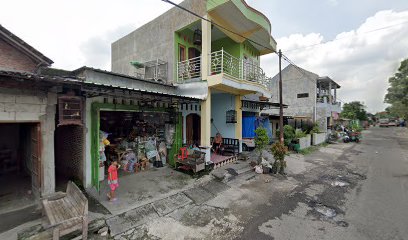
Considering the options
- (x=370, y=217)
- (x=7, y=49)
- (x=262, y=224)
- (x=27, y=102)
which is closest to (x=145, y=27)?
(x=7, y=49)

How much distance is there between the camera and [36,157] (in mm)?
5742

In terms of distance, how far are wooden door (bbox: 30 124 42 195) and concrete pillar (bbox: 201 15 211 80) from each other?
268 inches

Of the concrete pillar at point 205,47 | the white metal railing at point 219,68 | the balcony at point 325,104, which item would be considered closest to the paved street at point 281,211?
the concrete pillar at point 205,47

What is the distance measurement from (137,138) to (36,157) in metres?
4.00

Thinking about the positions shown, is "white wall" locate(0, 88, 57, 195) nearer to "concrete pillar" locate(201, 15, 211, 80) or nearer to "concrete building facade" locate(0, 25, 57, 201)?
"concrete building facade" locate(0, 25, 57, 201)

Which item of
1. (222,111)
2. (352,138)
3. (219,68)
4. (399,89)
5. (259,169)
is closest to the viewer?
(259,169)

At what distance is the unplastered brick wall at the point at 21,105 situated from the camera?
4836 millimetres

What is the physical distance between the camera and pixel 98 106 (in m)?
6.92

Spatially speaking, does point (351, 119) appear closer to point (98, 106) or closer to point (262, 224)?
point (262, 224)

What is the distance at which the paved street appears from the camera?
489 centimetres

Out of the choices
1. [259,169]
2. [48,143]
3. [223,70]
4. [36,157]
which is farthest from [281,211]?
[36,157]

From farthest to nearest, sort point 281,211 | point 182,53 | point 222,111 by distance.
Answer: point 222,111
point 182,53
point 281,211

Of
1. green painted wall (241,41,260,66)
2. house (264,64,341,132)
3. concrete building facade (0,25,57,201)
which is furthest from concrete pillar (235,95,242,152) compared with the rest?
house (264,64,341,132)

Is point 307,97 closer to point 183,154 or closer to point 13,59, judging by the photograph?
point 183,154
